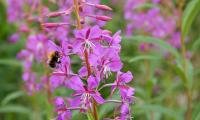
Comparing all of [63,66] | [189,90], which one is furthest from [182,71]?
[63,66]

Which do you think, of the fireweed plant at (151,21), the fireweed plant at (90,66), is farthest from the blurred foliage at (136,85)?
the fireweed plant at (90,66)

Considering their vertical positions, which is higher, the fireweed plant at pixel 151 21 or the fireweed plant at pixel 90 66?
the fireweed plant at pixel 151 21

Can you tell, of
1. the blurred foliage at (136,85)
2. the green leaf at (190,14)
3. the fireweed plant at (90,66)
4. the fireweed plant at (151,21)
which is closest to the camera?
the fireweed plant at (90,66)

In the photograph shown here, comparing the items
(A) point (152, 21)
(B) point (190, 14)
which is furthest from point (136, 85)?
(B) point (190, 14)

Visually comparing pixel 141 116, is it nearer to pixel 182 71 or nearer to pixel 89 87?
pixel 182 71

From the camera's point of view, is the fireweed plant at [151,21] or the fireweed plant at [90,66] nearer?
the fireweed plant at [90,66]

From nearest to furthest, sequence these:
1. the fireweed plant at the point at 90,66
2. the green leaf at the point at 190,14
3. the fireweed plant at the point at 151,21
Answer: the fireweed plant at the point at 90,66 < the green leaf at the point at 190,14 < the fireweed plant at the point at 151,21

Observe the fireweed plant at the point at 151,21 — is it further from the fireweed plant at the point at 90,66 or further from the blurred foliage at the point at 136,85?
the fireweed plant at the point at 90,66

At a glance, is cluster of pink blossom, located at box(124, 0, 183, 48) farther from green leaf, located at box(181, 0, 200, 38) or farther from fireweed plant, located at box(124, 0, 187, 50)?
green leaf, located at box(181, 0, 200, 38)
